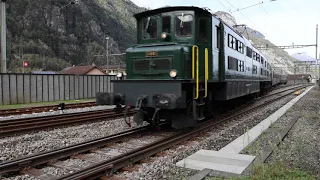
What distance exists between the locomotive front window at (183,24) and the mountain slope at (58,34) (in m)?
79.9

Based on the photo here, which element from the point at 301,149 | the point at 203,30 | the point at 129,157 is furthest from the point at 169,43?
the point at 301,149

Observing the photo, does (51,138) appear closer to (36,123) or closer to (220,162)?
(36,123)

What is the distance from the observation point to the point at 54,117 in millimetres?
12336

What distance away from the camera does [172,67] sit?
344 inches

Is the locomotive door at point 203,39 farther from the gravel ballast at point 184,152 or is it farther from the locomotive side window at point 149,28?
the gravel ballast at point 184,152

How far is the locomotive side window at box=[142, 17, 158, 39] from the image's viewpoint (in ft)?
32.3

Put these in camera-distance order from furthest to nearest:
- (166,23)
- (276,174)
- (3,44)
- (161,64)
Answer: (3,44) < (166,23) < (161,64) < (276,174)

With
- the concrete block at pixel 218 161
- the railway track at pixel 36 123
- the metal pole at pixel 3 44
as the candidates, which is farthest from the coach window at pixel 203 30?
the metal pole at pixel 3 44

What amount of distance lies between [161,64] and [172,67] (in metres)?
0.39

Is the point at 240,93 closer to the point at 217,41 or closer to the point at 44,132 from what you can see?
the point at 217,41

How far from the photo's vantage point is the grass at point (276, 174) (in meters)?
4.89

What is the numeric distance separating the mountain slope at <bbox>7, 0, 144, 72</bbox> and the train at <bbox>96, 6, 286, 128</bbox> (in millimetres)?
79218

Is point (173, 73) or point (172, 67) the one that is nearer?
point (173, 73)

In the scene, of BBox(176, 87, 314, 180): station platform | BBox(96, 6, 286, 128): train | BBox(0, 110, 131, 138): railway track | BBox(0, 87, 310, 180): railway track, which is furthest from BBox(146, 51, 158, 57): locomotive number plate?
BBox(0, 110, 131, 138): railway track
